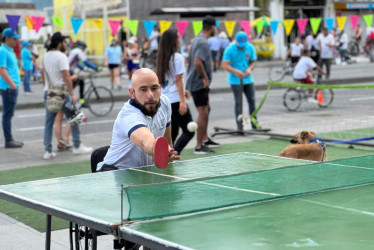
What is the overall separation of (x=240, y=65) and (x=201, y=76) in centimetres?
211

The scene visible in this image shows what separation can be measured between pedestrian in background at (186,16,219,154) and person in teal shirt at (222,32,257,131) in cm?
147

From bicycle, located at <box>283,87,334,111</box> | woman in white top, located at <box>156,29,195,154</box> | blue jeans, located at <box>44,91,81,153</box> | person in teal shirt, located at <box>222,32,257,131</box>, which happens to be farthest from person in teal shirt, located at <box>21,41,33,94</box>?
woman in white top, located at <box>156,29,195,154</box>

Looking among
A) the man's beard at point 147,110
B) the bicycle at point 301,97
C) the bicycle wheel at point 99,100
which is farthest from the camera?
the bicycle wheel at point 99,100

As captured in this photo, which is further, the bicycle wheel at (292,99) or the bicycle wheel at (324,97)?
the bicycle wheel at (292,99)

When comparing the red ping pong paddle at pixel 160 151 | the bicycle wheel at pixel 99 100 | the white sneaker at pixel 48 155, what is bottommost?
the white sneaker at pixel 48 155

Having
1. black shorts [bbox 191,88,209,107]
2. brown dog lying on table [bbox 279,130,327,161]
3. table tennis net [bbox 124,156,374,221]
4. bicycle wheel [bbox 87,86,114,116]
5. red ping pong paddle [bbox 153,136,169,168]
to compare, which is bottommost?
bicycle wheel [bbox 87,86,114,116]

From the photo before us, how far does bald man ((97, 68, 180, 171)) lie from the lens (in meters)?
5.06

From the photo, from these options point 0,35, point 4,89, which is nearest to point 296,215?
point 4,89

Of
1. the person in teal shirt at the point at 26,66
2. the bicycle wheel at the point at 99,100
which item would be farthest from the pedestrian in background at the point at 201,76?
the person in teal shirt at the point at 26,66

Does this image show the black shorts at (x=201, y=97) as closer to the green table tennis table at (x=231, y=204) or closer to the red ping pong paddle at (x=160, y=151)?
the green table tennis table at (x=231, y=204)

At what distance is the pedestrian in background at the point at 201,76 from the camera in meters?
11.1

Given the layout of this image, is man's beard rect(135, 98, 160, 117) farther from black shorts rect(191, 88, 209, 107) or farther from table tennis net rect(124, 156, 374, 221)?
black shorts rect(191, 88, 209, 107)

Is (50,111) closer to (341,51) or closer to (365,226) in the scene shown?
(365,226)

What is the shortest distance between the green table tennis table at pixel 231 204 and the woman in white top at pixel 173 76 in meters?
4.18
